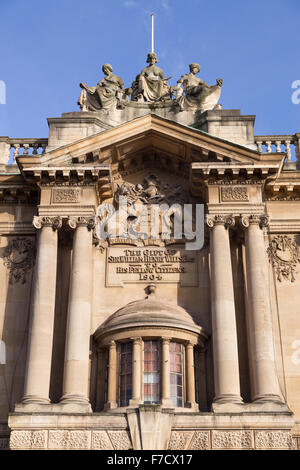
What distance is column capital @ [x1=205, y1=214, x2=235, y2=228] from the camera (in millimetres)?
24094

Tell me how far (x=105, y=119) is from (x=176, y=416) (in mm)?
12002

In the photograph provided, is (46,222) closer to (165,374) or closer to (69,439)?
(165,374)

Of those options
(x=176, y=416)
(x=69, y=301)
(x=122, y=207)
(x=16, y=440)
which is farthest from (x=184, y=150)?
(x=16, y=440)

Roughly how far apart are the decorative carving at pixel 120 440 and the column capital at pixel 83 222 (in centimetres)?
742

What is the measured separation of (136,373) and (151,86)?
1239 centimetres

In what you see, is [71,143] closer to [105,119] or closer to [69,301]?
[105,119]

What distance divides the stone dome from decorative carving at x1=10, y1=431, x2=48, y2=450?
441 cm

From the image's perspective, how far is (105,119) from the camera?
2667 cm

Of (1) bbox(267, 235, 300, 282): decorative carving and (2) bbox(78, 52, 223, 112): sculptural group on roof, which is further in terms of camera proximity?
(2) bbox(78, 52, 223, 112): sculptural group on roof

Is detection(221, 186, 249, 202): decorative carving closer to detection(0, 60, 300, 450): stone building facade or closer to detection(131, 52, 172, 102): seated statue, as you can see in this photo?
detection(0, 60, 300, 450): stone building facade

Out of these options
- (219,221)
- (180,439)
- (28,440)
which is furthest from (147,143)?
(28,440)

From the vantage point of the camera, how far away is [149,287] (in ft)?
80.0

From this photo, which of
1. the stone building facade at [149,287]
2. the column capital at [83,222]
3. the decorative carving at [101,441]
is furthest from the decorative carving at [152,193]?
the decorative carving at [101,441]

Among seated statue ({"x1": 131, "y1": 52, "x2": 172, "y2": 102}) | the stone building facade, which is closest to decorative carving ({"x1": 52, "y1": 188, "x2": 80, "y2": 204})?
the stone building facade
